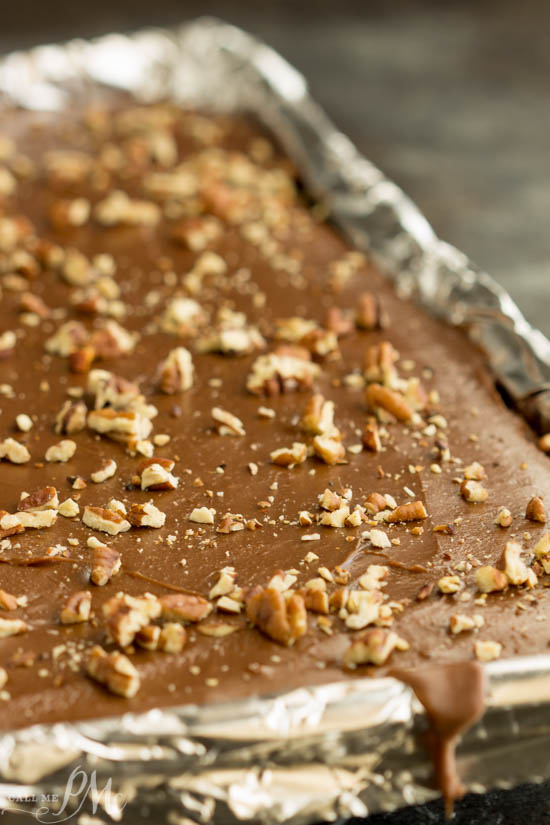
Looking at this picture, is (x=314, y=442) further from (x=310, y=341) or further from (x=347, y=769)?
(x=347, y=769)

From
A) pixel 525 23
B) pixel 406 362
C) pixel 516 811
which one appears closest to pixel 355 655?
pixel 516 811

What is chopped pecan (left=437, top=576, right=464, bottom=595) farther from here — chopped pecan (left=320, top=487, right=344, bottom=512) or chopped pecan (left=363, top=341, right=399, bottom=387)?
chopped pecan (left=363, top=341, right=399, bottom=387)

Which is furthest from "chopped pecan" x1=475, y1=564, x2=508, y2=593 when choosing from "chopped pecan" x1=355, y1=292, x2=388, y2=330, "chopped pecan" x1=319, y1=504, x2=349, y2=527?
"chopped pecan" x1=355, y1=292, x2=388, y2=330

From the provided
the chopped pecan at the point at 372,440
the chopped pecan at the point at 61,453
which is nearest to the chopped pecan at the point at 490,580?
the chopped pecan at the point at 372,440

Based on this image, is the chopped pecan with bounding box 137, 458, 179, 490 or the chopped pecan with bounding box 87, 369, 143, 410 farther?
the chopped pecan with bounding box 87, 369, 143, 410

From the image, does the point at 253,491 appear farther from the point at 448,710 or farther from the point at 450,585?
the point at 448,710

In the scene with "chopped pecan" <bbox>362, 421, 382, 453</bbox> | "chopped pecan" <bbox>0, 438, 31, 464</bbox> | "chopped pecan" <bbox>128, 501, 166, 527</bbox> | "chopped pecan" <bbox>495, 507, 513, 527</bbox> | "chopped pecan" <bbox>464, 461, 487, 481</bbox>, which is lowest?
"chopped pecan" <bbox>0, 438, 31, 464</bbox>

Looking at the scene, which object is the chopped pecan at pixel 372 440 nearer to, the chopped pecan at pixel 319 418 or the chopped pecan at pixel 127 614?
the chopped pecan at pixel 319 418
